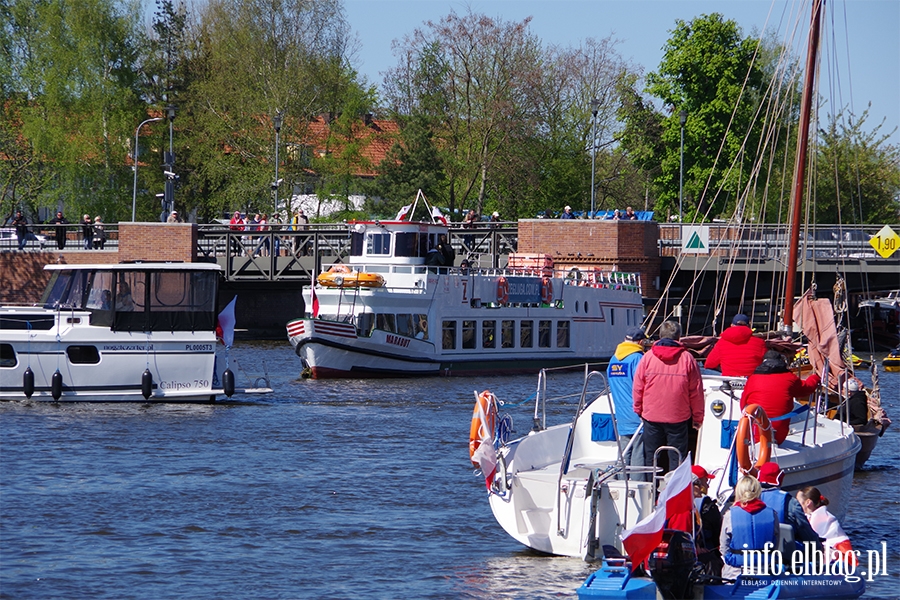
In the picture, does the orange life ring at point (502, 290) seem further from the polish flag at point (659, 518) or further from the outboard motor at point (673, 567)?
the outboard motor at point (673, 567)

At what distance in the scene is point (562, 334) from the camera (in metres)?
40.8

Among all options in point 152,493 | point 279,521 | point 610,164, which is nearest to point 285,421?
point 152,493

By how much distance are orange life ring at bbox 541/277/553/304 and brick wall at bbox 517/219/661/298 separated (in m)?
8.87

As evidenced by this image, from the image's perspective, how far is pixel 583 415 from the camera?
15781 mm

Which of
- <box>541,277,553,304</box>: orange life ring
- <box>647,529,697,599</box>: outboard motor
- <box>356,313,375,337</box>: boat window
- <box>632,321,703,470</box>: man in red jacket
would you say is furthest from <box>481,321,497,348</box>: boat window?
<box>647,529,697,599</box>: outboard motor

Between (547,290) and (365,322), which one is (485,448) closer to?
(365,322)

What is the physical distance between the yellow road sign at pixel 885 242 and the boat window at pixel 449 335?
16.0m

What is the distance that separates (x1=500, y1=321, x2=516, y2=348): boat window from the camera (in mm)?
38844

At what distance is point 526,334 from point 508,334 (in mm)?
761

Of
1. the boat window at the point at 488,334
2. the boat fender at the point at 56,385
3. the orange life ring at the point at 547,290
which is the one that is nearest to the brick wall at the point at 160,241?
the boat window at the point at 488,334

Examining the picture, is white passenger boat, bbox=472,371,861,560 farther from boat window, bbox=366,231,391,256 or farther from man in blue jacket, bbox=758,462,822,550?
boat window, bbox=366,231,391,256

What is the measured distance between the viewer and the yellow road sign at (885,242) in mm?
43875

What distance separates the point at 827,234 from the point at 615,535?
3880 centimetres

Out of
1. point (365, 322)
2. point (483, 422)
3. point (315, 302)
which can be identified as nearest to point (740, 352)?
point (483, 422)
